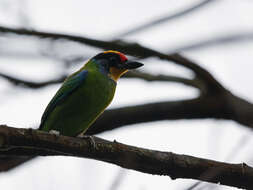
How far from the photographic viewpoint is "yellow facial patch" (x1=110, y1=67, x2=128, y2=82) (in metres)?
5.36

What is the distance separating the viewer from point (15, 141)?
302cm

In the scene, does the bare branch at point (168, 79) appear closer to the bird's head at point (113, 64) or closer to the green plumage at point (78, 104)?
the green plumage at point (78, 104)

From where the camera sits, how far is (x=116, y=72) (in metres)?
5.43

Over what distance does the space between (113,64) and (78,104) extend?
878mm

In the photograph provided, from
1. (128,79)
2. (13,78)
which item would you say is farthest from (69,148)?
(128,79)

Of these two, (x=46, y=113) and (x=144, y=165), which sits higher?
(x=46, y=113)

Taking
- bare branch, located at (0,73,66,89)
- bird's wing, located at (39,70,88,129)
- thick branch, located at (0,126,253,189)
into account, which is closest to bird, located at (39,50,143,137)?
bird's wing, located at (39,70,88,129)

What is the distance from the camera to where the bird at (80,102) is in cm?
481

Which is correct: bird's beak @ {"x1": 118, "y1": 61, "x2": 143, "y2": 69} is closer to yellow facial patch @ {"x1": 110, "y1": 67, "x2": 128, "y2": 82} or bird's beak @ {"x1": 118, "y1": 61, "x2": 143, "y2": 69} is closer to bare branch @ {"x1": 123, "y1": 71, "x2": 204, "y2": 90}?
yellow facial patch @ {"x1": 110, "y1": 67, "x2": 128, "y2": 82}

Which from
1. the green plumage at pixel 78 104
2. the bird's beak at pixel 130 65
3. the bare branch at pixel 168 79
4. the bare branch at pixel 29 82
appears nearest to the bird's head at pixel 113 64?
the bird's beak at pixel 130 65

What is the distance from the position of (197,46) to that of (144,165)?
36.5 inches

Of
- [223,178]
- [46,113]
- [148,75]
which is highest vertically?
[148,75]

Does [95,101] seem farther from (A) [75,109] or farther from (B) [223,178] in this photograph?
(B) [223,178]

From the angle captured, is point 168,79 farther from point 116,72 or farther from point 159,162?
point 159,162
